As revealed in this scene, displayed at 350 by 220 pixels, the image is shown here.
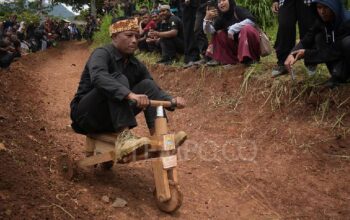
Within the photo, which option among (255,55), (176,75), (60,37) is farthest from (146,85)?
(60,37)

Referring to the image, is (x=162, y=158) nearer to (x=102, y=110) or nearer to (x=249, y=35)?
(x=102, y=110)

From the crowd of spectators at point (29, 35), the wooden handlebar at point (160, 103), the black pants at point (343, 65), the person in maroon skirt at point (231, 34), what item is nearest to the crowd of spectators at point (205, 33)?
the person in maroon skirt at point (231, 34)

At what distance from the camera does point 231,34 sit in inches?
245

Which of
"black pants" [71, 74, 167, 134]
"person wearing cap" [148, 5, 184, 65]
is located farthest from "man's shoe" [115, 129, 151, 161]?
"person wearing cap" [148, 5, 184, 65]

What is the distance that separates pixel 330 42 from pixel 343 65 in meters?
0.29

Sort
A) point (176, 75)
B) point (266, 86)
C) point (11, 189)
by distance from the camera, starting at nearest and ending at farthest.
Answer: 1. point (11, 189)
2. point (266, 86)
3. point (176, 75)

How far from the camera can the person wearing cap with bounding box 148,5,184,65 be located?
28.3ft

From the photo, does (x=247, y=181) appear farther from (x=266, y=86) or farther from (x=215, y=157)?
(x=266, y=86)

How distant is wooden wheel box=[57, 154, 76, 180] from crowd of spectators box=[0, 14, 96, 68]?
760 cm

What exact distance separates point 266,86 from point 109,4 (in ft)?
49.1

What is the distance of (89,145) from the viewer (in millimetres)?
3869

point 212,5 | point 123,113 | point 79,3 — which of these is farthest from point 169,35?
point 79,3

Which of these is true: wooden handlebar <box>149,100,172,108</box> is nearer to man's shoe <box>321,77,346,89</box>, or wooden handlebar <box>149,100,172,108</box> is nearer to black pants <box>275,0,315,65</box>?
man's shoe <box>321,77,346,89</box>

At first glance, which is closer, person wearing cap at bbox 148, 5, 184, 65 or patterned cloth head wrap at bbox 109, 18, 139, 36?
patterned cloth head wrap at bbox 109, 18, 139, 36
